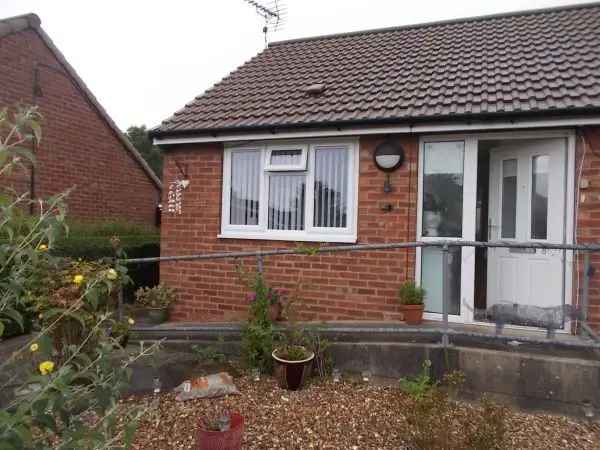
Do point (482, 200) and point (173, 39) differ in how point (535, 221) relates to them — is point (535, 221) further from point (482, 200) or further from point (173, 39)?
point (173, 39)

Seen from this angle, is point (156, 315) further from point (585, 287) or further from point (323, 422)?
point (585, 287)

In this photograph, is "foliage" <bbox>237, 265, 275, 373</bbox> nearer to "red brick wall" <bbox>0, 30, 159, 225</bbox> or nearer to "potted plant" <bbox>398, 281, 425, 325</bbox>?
"potted plant" <bbox>398, 281, 425, 325</bbox>

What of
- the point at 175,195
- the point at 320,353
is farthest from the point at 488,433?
the point at 175,195

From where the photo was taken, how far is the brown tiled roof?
4.97 m

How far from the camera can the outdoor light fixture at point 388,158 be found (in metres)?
5.18

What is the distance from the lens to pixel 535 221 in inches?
196

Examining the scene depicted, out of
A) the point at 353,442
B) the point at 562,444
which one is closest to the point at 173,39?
the point at 353,442

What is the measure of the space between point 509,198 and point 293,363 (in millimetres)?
3423

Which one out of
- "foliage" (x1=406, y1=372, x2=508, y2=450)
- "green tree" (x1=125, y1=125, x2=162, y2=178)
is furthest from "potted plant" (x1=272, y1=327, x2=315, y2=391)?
"green tree" (x1=125, y1=125, x2=162, y2=178)

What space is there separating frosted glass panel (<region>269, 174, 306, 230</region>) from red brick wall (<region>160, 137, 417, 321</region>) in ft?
0.95

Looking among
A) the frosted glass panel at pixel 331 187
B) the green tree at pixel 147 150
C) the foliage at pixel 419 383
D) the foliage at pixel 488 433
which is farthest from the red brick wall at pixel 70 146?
the green tree at pixel 147 150

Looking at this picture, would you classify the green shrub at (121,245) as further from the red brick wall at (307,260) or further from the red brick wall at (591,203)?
the red brick wall at (591,203)

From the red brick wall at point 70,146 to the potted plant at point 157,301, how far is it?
3.14 meters

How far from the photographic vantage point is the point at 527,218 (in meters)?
5.04
